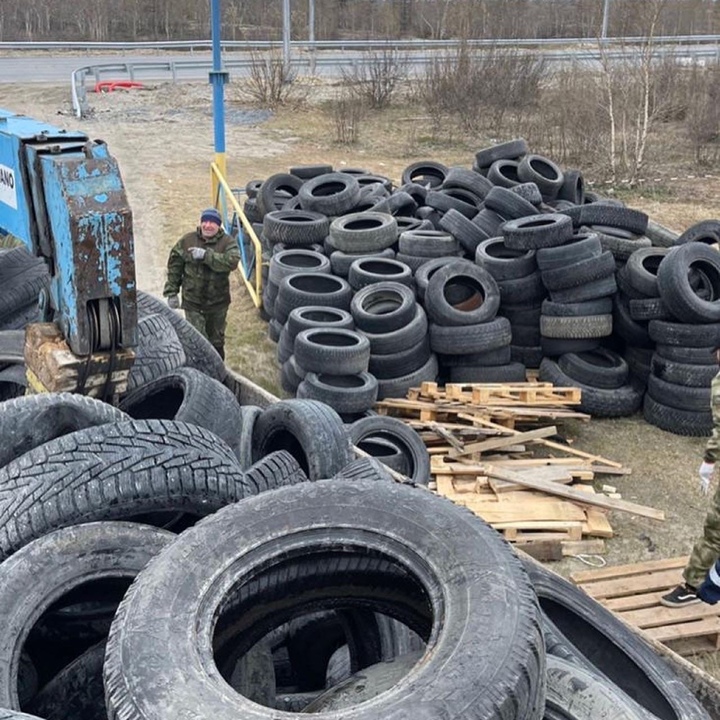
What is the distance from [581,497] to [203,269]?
3.86m

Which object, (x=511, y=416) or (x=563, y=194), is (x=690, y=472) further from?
(x=563, y=194)

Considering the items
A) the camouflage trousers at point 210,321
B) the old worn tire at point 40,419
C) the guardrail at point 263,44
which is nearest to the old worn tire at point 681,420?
the camouflage trousers at point 210,321

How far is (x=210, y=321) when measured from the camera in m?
7.93

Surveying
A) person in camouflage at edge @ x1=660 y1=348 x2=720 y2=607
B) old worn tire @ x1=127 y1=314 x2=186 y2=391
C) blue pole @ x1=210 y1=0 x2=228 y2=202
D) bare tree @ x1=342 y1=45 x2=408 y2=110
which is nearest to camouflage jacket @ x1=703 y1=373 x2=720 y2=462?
person in camouflage at edge @ x1=660 y1=348 x2=720 y2=607

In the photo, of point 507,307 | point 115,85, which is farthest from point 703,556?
point 115,85

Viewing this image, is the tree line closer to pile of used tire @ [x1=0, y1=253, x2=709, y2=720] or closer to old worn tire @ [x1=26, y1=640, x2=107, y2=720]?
pile of used tire @ [x1=0, y1=253, x2=709, y2=720]

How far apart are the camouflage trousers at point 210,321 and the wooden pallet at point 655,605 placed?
408 centimetres

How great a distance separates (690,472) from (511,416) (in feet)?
5.22

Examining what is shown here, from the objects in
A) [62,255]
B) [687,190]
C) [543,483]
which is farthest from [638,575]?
[687,190]

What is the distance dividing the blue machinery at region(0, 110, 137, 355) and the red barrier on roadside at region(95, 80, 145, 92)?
23193mm

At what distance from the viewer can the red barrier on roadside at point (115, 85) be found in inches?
1013

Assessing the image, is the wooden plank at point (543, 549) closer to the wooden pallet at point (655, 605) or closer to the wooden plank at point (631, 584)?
the wooden pallet at point (655, 605)

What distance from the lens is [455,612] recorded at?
2.70 metres

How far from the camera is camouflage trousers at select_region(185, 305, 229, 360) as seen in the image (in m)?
7.83
